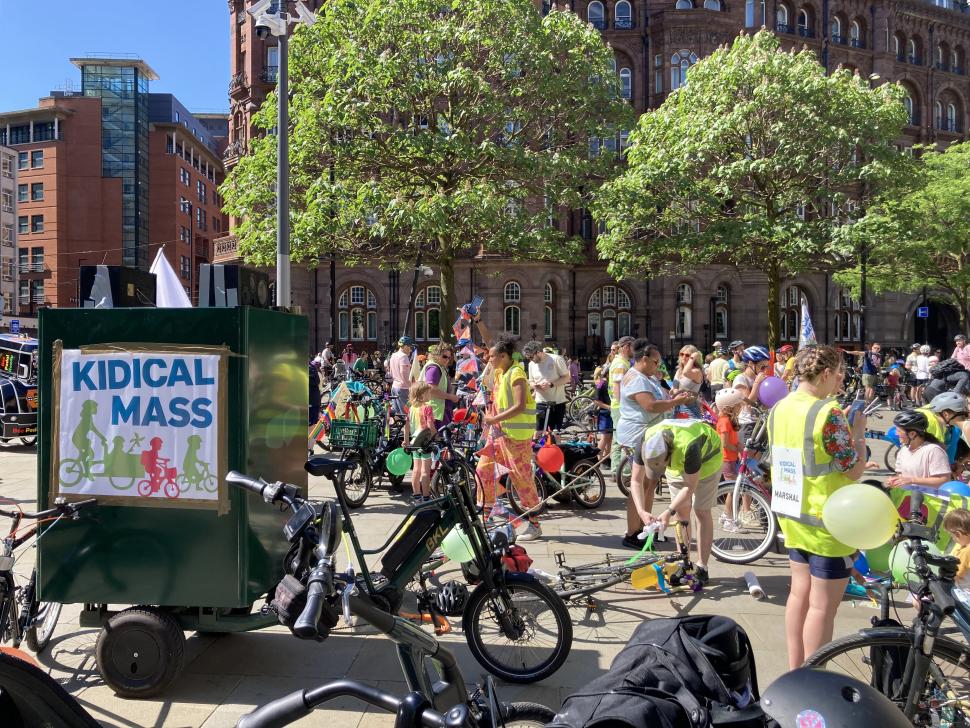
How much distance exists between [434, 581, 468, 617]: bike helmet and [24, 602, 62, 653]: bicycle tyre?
7.67ft

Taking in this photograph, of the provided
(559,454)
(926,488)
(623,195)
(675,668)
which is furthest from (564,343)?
(675,668)

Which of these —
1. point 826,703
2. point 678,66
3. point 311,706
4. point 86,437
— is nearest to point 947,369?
point 826,703

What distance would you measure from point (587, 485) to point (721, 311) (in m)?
33.0

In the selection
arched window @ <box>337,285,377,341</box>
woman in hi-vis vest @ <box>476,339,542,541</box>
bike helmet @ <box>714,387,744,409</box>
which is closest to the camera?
woman in hi-vis vest @ <box>476,339,542,541</box>

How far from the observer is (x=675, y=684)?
1.88m

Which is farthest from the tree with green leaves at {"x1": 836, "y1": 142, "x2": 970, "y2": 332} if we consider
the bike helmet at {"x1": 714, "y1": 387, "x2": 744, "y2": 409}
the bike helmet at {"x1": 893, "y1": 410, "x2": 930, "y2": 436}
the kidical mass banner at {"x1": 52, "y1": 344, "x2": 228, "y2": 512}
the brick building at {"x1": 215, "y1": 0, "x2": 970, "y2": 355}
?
the kidical mass banner at {"x1": 52, "y1": 344, "x2": 228, "y2": 512}

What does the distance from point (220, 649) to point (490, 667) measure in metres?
1.83

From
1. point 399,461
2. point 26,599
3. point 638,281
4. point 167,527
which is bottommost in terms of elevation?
point 26,599

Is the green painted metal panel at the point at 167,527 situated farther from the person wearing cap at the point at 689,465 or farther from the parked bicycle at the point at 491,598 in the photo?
the person wearing cap at the point at 689,465

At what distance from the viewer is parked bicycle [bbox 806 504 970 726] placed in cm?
306

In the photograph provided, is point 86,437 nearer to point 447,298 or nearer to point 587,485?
point 587,485

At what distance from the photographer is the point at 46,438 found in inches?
167

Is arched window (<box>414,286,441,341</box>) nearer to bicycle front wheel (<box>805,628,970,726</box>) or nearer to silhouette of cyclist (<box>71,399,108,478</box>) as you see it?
silhouette of cyclist (<box>71,399,108,478</box>)

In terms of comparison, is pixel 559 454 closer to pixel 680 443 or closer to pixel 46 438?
pixel 680 443
